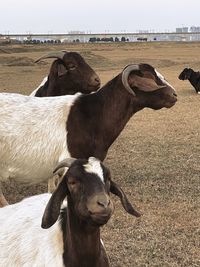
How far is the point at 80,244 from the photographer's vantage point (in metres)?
3.91

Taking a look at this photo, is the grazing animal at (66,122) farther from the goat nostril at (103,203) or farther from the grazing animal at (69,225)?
the goat nostril at (103,203)

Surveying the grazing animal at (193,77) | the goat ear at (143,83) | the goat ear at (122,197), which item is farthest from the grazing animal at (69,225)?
the grazing animal at (193,77)

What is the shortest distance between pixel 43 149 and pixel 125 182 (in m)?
2.22

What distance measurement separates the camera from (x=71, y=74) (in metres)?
7.81

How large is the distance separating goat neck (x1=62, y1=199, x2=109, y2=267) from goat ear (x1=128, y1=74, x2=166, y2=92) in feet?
8.80

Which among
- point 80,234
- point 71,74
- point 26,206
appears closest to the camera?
point 80,234

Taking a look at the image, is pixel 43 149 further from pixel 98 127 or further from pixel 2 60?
pixel 2 60

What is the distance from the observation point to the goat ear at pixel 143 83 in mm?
6344

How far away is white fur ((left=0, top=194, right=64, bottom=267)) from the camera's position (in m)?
4.07

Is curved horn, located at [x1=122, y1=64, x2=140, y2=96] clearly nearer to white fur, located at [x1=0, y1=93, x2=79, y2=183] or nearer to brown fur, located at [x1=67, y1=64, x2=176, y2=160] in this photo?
brown fur, located at [x1=67, y1=64, x2=176, y2=160]

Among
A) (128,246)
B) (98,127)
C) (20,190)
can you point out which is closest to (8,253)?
(128,246)

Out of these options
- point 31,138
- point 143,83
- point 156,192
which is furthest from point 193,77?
point 31,138

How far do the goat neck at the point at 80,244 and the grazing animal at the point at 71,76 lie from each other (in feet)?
12.9

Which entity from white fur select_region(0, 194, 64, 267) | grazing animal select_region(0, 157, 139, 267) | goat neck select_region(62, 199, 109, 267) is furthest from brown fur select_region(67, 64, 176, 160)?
goat neck select_region(62, 199, 109, 267)
